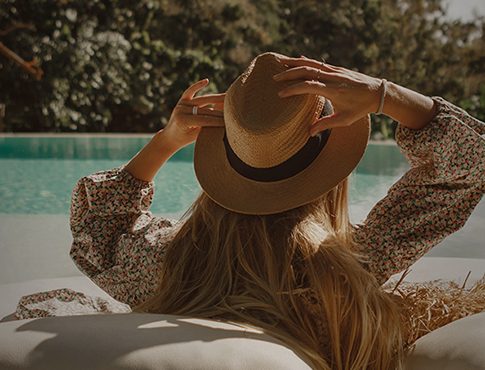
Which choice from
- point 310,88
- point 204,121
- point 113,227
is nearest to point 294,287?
point 310,88

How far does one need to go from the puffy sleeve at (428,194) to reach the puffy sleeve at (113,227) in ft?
1.73

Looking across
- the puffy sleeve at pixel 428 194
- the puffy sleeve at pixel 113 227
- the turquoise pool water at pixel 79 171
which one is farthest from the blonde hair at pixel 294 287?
the turquoise pool water at pixel 79 171

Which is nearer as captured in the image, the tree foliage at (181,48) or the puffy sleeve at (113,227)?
the puffy sleeve at (113,227)

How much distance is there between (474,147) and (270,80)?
0.48m

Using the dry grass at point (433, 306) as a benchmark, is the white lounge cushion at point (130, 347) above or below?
above

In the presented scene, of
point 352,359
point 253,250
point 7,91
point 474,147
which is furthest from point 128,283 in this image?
point 7,91

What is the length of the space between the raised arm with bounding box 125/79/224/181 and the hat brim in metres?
0.17

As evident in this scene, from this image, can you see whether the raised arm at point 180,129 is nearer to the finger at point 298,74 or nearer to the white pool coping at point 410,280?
the finger at point 298,74

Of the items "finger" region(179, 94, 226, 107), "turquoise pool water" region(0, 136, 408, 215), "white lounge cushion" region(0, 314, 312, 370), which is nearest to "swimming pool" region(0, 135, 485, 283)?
"turquoise pool water" region(0, 136, 408, 215)

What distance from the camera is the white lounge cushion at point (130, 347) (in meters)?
0.66

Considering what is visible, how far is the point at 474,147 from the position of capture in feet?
3.48

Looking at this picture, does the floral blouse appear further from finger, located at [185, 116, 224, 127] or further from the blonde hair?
finger, located at [185, 116, 224, 127]

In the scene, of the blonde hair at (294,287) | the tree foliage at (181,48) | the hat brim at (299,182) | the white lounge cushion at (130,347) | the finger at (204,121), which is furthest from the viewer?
the tree foliage at (181,48)

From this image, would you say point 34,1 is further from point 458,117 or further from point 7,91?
point 458,117
